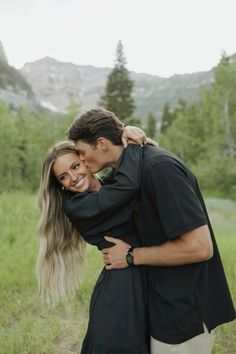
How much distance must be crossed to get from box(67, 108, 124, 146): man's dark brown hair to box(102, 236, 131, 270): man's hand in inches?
24.0

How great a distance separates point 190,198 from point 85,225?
659 millimetres

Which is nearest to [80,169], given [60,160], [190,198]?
[60,160]

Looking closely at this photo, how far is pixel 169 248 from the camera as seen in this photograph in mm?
2180

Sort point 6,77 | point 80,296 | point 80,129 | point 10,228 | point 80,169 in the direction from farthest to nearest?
point 6,77
point 10,228
point 80,296
point 80,169
point 80,129

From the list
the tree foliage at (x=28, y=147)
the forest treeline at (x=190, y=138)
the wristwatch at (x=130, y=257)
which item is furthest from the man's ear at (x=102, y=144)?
the tree foliage at (x=28, y=147)

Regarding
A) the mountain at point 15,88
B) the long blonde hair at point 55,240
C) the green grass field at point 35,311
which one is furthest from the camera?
the mountain at point 15,88

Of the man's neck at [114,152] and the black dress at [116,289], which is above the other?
the man's neck at [114,152]

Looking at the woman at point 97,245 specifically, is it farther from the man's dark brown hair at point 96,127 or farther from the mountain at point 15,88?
the mountain at point 15,88

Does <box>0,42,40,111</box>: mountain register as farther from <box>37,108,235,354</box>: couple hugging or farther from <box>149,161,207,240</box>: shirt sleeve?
<box>149,161,207,240</box>: shirt sleeve

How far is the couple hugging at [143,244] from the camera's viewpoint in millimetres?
2100

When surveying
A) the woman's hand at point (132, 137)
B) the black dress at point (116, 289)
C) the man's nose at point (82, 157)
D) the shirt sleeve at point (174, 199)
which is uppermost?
the woman's hand at point (132, 137)

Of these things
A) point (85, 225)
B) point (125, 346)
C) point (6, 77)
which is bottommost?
point (125, 346)

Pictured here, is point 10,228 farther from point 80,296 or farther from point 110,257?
point 110,257

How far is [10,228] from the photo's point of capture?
898 cm
